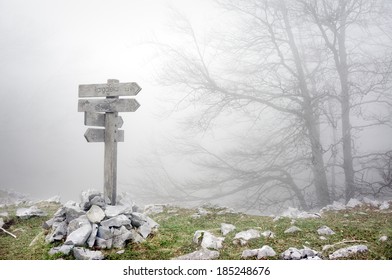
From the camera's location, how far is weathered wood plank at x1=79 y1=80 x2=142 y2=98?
5246mm

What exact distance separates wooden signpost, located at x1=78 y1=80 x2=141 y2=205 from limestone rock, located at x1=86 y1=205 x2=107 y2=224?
508 millimetres

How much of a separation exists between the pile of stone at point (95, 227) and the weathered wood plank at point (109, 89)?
1.79 meters

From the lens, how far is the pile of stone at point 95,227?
433 centimetres

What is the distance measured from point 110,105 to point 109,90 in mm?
274

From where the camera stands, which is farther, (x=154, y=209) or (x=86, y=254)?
(x=154, y=209)

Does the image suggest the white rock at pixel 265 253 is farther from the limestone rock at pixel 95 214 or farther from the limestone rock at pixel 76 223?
the limestone rock at pixel 76 223

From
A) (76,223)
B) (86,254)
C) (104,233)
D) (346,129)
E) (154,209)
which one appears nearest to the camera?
(86,254)

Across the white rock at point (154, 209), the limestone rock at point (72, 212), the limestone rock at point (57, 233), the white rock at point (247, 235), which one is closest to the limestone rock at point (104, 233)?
the limestone rock at point (72, 212)

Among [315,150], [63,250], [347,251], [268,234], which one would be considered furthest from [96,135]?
[315,150]

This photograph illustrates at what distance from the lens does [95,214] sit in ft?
15.3

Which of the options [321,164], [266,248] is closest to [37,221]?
[266,248]

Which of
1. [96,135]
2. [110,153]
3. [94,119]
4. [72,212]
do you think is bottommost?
[72,212]

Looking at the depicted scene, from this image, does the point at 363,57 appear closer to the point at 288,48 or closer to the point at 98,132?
the point at 288,48

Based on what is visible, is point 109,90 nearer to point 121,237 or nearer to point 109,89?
point 109,89
